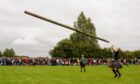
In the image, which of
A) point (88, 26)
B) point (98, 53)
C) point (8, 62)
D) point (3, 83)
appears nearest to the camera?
point (3, 83)

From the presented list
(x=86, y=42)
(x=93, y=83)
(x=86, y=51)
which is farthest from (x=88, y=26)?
(x=93, y=83)

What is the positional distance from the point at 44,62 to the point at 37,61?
134cm

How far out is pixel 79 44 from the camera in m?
108

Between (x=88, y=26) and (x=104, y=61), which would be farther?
(x=88, y=26)

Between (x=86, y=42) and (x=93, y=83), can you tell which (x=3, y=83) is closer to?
(x=93, y=83)

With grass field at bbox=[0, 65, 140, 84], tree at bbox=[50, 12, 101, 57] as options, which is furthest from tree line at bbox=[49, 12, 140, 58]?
grass field at bbox=[0, 65, 140, 84]

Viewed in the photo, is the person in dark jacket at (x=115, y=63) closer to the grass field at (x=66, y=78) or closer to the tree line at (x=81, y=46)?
the grass field at (x=66, y=78)

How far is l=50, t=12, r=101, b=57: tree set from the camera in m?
103

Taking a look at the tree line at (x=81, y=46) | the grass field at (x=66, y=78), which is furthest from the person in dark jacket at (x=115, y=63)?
the tree line at (x=81, y=46)

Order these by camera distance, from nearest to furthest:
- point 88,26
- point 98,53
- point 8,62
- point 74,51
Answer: point 8,62 → point 98,53 → point 74,51 → point 88,26

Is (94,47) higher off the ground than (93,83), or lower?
higher

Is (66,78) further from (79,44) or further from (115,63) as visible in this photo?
(79,44)

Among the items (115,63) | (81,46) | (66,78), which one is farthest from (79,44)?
(66,78)

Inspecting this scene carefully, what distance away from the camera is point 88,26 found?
383 feet
